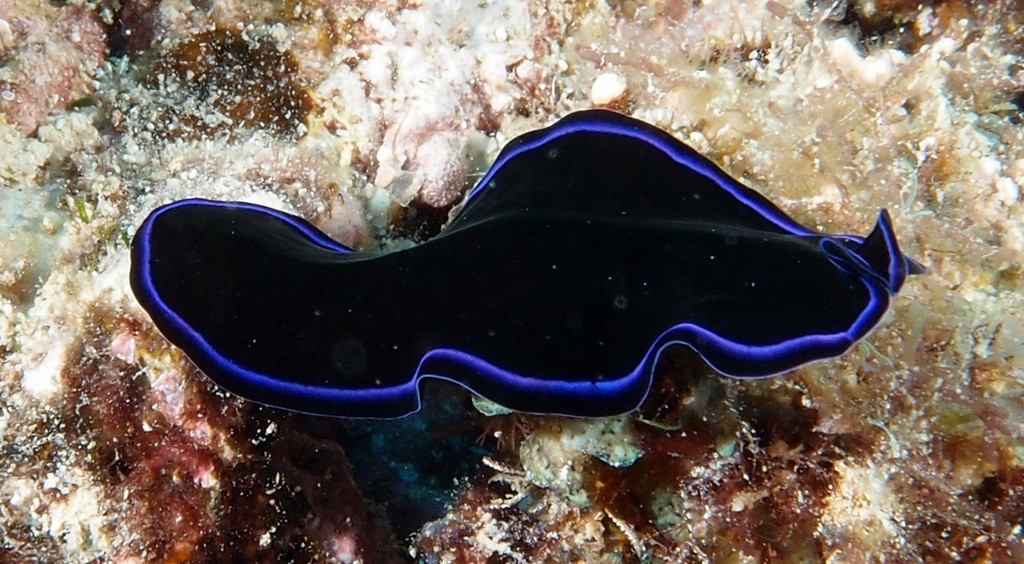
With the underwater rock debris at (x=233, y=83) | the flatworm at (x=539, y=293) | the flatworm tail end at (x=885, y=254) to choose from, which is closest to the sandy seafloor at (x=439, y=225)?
the underwater rock debris at (x=233, y=83)

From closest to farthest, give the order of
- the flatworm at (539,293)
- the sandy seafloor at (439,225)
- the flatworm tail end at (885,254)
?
the flatworm tail end at (885,254) → the flatworm at (539,293) → the sandy seafloor at (439,225)

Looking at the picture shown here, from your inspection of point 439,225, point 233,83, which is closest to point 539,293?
point 439,225

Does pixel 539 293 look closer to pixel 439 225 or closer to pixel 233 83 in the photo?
pixel 439 225

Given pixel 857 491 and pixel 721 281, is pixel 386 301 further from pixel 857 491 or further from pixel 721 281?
pixel 857 491

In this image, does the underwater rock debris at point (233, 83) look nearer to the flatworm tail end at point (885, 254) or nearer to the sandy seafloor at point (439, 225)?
the sandy seafloor at point (439, 225)

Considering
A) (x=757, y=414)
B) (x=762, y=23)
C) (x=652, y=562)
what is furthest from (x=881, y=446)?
(x=762, y=23)

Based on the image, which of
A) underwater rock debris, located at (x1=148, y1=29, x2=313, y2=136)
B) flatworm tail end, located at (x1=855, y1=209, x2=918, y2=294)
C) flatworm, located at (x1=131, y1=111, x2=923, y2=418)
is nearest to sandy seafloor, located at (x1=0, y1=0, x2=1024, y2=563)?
underwater rock debris, located at (x1=148, y1=29, x2=313, y2=136)

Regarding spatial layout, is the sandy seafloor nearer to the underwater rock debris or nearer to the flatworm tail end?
the underwater rock debris
